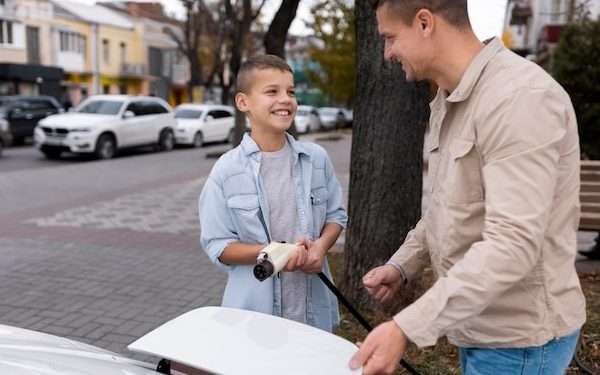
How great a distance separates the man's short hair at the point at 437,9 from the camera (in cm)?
161

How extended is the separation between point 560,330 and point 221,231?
1232 mm

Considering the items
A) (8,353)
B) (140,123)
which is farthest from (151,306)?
(140,123)

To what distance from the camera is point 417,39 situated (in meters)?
1.66

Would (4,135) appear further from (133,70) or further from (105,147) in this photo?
(133,70)

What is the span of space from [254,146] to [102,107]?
17257 mm

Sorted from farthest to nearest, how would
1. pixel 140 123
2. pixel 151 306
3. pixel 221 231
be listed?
pixel 140 123, pixel 151 306, pixel 221 231

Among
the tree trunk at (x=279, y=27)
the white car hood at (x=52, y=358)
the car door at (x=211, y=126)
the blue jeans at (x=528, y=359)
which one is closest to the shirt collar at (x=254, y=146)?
the white car hood at (x=52, y=358)

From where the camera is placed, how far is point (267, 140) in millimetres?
2496

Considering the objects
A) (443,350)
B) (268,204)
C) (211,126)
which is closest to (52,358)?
(268,204)

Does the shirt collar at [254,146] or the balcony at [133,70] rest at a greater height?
the balcony at [133,70]

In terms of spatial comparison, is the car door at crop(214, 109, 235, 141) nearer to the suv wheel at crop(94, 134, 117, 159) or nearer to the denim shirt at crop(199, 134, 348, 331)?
the suv wheel at crop(94, 134, 117, 159)

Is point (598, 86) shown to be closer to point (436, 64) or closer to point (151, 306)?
point (151, 306)

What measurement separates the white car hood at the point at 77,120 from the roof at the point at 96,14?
29.5 metres

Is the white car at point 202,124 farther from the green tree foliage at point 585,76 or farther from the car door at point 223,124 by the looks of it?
the green tree foliage at point 585,76
